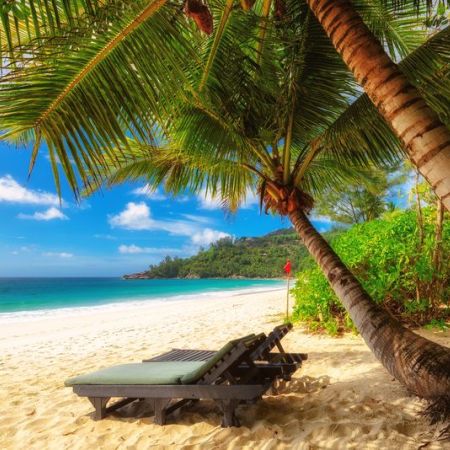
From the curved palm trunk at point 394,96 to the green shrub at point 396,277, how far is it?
406cm

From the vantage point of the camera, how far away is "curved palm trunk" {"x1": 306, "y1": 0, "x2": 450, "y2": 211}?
176cm

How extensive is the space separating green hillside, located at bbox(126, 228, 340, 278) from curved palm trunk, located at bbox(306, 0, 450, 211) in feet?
178

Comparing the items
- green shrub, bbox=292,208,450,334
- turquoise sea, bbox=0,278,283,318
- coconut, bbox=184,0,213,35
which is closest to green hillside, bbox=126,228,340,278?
turquoise sea, bbox=0,278,283,318

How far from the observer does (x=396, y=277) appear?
550 centimetres

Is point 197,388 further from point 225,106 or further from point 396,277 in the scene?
point 396,277

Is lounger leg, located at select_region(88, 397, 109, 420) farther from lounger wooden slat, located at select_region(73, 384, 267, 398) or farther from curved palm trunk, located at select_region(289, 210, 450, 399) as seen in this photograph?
curved palm trunk, located at select_region(289, 210, 450, 399)

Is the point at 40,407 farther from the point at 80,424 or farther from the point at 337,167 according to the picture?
the point at 337,167

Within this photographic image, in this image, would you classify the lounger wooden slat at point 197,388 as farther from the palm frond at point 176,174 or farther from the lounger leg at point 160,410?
the palm frond at point 176,174

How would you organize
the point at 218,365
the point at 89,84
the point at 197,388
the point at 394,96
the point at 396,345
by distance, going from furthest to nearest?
the point at 218,365, the point at 197,388, the point at 89,84, the point at 396,345, the point at 394,96

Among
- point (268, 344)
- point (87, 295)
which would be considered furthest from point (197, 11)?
point (87, 295)

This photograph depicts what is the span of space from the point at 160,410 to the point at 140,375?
331 mm

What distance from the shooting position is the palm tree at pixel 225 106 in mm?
2301

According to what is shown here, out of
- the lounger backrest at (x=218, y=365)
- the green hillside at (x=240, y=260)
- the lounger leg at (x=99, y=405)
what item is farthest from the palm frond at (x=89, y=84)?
the green hillside at (x=240, y=260)

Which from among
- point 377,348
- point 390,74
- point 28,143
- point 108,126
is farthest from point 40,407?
point 390,74
